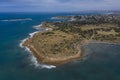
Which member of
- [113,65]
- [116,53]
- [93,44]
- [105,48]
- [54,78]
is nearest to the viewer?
[54,78]

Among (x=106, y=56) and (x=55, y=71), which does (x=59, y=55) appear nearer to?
(x=55, y=71)

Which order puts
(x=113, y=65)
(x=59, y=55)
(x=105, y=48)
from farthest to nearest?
1. (x=105, y=48)
2. (x=59, y=55)
3. (x=113, y=65)

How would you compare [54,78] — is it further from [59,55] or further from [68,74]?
[59,55]

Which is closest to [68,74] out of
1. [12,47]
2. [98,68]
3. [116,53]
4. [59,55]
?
[98,68]

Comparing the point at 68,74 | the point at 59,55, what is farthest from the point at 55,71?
the point at 59,55

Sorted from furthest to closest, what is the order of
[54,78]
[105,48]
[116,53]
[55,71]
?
[105,48] < [116,53] < [55,71] < [54,78]

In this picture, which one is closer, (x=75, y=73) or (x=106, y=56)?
(x=75, y=73)

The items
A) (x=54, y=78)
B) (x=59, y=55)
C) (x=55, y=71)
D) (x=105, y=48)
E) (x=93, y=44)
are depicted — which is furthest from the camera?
(x=93, y=44)

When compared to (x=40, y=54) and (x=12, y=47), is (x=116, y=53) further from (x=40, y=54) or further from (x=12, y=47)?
(x=12, y=47)

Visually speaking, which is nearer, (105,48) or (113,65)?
(113,65)
